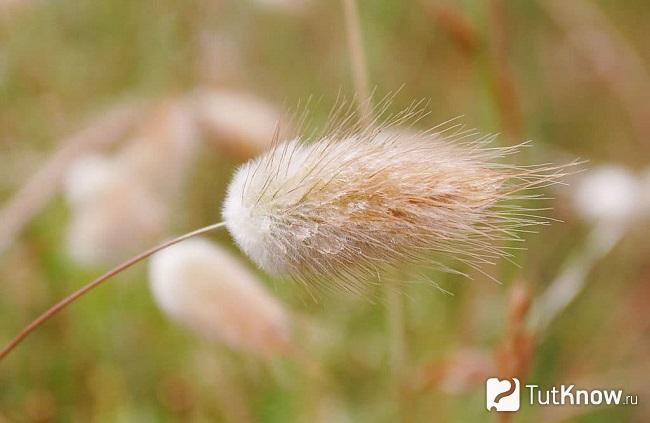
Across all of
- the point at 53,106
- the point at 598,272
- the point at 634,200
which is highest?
the point at 53,106

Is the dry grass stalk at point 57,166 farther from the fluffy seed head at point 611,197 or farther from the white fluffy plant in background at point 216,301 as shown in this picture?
the fluffy seed head at point 611,197

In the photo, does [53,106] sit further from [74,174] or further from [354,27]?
[354,27]

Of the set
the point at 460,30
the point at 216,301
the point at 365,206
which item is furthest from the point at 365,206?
the point at 460,30

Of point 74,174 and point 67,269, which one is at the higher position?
point 74,174

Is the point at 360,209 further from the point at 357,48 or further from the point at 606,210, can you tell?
the point at 606,210

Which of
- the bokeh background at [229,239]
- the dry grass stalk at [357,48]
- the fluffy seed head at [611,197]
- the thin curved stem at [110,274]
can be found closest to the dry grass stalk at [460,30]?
the bokeh background at [229,239]

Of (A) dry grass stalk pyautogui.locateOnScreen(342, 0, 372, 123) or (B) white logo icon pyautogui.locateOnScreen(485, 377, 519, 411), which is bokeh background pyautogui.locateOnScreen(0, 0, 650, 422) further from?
(A) dry grass stalk pyautogui.locateOnScreen(342, 0, 372, 123)

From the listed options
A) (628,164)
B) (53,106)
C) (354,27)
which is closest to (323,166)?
(354,27)

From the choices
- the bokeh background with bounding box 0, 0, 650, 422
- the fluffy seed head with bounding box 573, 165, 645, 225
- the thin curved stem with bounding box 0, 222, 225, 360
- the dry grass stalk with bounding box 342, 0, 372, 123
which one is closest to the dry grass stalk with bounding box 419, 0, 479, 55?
the bokeh background with bounding box 0, 0, 650, 422
